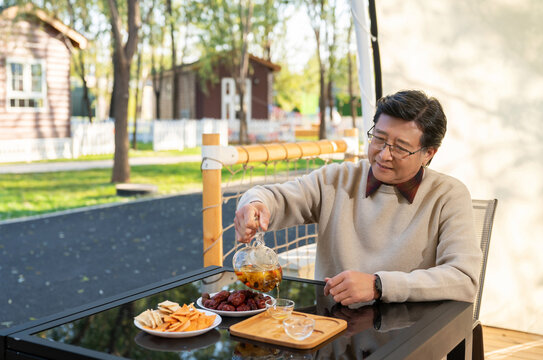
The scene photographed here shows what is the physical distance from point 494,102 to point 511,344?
1341 mm

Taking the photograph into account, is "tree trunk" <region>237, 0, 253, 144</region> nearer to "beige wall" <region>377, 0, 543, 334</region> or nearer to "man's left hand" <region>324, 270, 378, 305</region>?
"beige wall" <region>377, 0, 543, 334</region>

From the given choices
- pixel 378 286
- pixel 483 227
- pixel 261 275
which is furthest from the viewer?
pixel 483 227

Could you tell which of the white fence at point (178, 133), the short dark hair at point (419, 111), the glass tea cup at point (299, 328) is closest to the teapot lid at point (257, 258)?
the glass tea cup at point (299, 328)

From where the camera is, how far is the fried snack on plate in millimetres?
1548

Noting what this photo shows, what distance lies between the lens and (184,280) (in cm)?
207

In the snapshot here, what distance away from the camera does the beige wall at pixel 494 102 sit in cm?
359

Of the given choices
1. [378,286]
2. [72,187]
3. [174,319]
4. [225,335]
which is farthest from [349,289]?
[72,187]

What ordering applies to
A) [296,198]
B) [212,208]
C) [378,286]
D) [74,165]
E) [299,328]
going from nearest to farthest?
[299,328] → [378,286] → [296,198] → [212,208] → [74,165]

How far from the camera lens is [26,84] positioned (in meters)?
16.2

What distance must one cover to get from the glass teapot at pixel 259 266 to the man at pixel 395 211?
0.54 ft

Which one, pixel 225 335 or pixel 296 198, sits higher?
pixel 296 198

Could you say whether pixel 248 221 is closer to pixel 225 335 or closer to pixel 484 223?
pixel 225 335

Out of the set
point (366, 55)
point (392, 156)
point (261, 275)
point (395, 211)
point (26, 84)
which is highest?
point (26, 84)

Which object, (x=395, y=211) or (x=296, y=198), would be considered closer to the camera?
(x=395, y=211)
